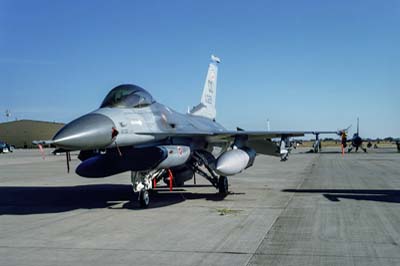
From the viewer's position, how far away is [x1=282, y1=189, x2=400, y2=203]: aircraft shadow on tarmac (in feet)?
38.7

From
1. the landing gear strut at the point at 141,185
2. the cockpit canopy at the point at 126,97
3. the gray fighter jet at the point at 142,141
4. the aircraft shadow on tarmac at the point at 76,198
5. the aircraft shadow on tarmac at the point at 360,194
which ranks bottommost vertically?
the aircraft shadow on tarmac at the point at 76,198

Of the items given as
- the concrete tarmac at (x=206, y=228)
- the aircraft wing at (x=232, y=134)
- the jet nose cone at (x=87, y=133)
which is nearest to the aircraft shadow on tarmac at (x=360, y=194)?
the concrete tarmac at (x=206, y=228)

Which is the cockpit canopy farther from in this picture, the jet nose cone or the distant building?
the distant building

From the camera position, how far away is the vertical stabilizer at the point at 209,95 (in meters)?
16.7

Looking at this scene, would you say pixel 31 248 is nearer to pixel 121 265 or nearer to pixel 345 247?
pixel 121 265

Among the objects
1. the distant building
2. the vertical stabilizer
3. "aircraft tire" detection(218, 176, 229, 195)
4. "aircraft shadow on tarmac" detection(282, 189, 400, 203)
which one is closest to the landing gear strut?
"aircraft tire" detection(218, 176, 229, 195)

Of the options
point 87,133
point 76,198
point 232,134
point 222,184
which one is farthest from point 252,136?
point 87,133

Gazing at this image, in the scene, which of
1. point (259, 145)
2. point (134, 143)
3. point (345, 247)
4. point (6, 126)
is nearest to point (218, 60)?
point (259, 145)

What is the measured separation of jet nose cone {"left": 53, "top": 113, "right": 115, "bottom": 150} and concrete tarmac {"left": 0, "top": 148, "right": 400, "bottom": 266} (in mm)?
1550

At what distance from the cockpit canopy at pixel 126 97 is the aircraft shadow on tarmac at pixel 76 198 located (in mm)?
2531

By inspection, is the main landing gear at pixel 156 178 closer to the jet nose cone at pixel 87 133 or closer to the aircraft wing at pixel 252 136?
the aircraft wing at pixel 252 136

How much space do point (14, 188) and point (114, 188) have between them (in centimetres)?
352

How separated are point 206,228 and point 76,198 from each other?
6290 mm

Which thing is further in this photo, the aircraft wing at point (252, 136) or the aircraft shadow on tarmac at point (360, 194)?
the aircraft shadow on tarmac at point (360, 194)
